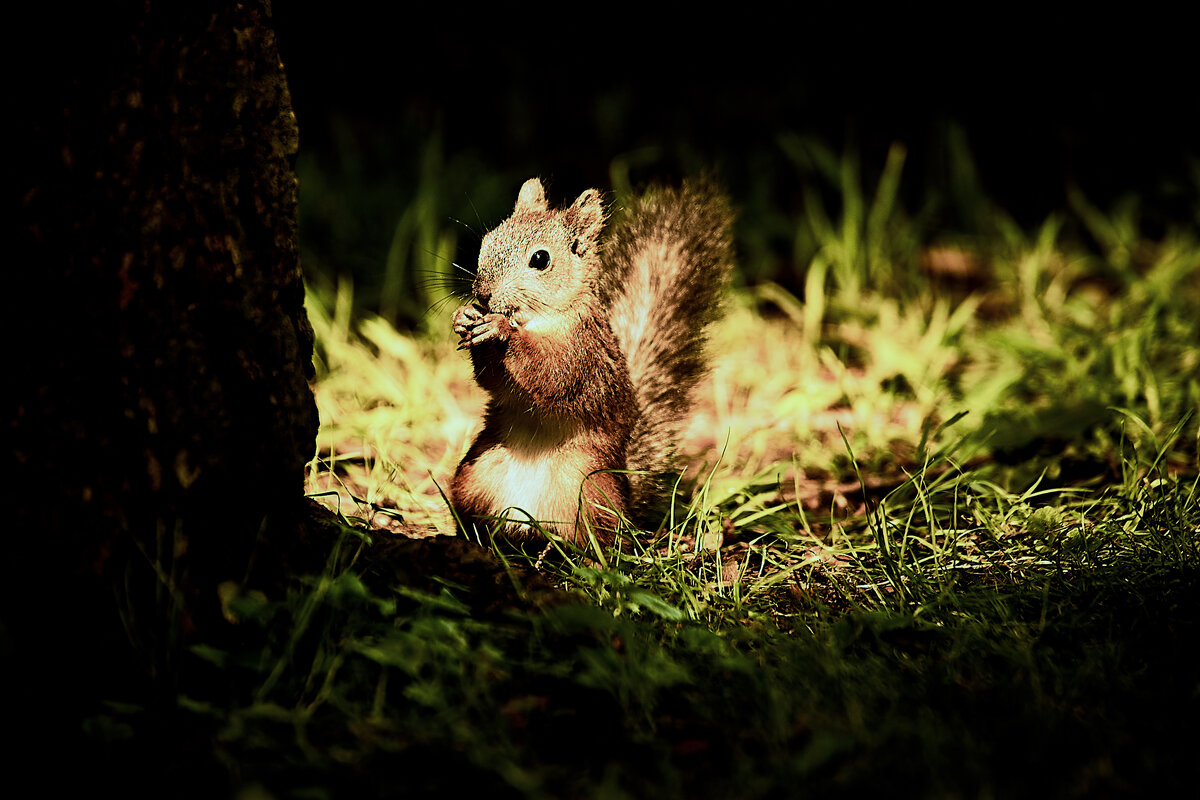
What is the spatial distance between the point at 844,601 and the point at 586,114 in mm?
4664

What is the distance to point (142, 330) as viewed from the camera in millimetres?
1547

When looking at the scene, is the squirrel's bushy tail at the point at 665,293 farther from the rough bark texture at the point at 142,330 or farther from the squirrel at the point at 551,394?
the rough bark texture at the point at 142,330

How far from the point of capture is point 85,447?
1518mm

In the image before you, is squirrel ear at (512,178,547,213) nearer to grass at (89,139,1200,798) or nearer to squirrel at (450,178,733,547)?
squirrel at (450,178,733,547)

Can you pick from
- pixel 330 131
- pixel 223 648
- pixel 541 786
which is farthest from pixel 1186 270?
pixel 330 131

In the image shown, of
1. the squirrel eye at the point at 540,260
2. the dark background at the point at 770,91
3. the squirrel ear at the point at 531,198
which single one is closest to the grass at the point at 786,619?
the squirrel eye at the point at 540,260

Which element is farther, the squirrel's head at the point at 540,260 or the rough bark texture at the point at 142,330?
the squirrel's head at the point at 540,260

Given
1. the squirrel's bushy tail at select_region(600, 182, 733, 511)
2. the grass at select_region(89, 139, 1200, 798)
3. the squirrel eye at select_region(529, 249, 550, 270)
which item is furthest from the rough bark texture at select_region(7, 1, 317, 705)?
the squirrel's bushy tail at select_region(600, 182, 733, 511)

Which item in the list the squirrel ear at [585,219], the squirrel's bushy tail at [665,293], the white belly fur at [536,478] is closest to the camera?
the white belly fur at [536,478]

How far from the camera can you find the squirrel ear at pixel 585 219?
2.31 m

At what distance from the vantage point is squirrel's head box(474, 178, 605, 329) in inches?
86.9

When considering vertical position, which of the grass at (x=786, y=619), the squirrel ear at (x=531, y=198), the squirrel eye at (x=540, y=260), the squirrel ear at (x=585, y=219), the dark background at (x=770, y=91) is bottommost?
the grass at (x=786, y=619)

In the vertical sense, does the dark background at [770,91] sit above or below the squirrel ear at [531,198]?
above

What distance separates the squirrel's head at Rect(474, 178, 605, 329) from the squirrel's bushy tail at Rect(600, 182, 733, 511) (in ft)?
0.92
